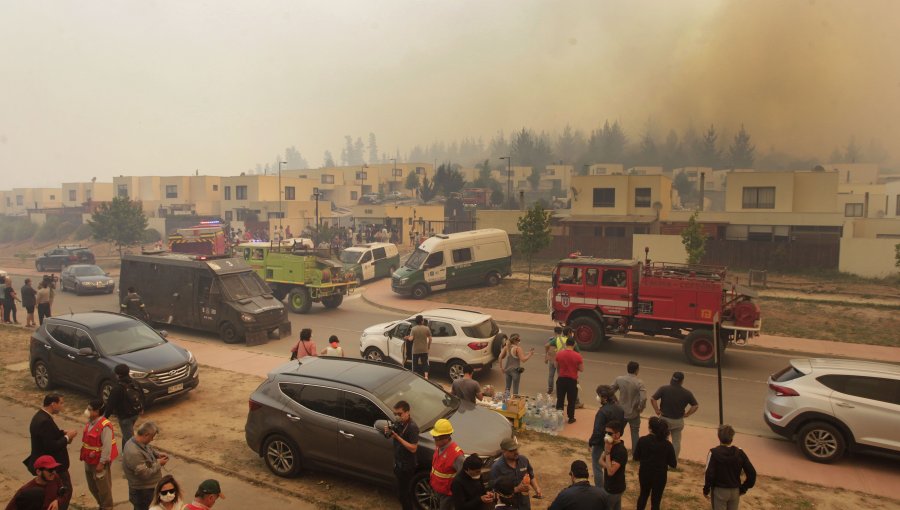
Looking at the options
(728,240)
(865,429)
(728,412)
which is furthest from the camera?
(728,240)

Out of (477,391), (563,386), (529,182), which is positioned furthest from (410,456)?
(529,182)

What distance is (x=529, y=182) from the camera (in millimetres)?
124438

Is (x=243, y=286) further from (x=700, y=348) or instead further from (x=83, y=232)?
(x=83, y=232)

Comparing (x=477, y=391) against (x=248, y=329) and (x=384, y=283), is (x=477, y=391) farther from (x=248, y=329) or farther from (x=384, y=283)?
(x=384, y=283)

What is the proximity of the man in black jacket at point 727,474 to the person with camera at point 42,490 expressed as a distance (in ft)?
22.0

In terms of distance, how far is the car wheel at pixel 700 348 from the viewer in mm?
15295

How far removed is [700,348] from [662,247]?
2035 cm

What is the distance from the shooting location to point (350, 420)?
7980mm

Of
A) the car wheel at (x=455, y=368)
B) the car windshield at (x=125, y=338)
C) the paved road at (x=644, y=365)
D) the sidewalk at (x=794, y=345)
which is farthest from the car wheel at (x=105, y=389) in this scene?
the sidewalk at (x=794, y=345)

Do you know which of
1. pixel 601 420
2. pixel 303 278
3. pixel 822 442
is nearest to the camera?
pixel 601 420

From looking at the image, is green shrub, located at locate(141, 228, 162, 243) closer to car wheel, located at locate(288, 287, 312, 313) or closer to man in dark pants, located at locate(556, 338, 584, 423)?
car wheel, located at locate(288, 287, 312, 313)

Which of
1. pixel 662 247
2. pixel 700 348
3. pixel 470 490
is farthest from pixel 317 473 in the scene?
pixel 662 247

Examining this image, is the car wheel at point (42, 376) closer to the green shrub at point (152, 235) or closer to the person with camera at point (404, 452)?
the person with camera at point (404, 452)

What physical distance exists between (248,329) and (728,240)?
96.3 feet
